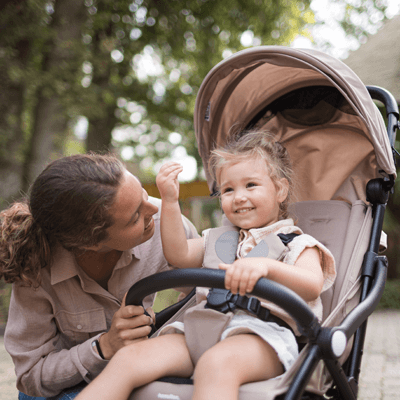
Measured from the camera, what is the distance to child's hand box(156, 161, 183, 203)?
1.72 m

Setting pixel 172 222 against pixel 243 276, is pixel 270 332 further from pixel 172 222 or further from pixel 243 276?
pixel 172 222

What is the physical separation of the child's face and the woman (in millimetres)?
379

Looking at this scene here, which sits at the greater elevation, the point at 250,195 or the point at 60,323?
the point at 250,195

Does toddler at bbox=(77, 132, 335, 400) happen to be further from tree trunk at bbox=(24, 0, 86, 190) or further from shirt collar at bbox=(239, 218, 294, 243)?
tree trunk at bbox=(24, 0, 86, 190)

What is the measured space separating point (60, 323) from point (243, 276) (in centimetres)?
97

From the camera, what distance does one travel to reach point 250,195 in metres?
1.85

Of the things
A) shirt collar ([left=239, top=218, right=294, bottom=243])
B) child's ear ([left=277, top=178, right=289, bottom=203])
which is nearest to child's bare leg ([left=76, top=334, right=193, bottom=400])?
shirt collar ([left=239, top=218, right=294, bottom=243])

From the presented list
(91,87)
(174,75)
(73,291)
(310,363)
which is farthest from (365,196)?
(174,75)

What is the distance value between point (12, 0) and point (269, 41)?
606cm

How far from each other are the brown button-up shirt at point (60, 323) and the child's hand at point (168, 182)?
1.17 ft

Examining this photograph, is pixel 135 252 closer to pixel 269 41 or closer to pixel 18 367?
pixel 18 367

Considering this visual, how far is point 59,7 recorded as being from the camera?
6.39 meters

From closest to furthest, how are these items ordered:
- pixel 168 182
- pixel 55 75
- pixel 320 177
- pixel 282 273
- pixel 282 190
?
pixel 282 273
pixel 168 182
pixel 282 190
pixel 320 177
pixel 55 75

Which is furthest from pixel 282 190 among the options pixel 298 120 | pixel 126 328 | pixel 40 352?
pixel 40 352
